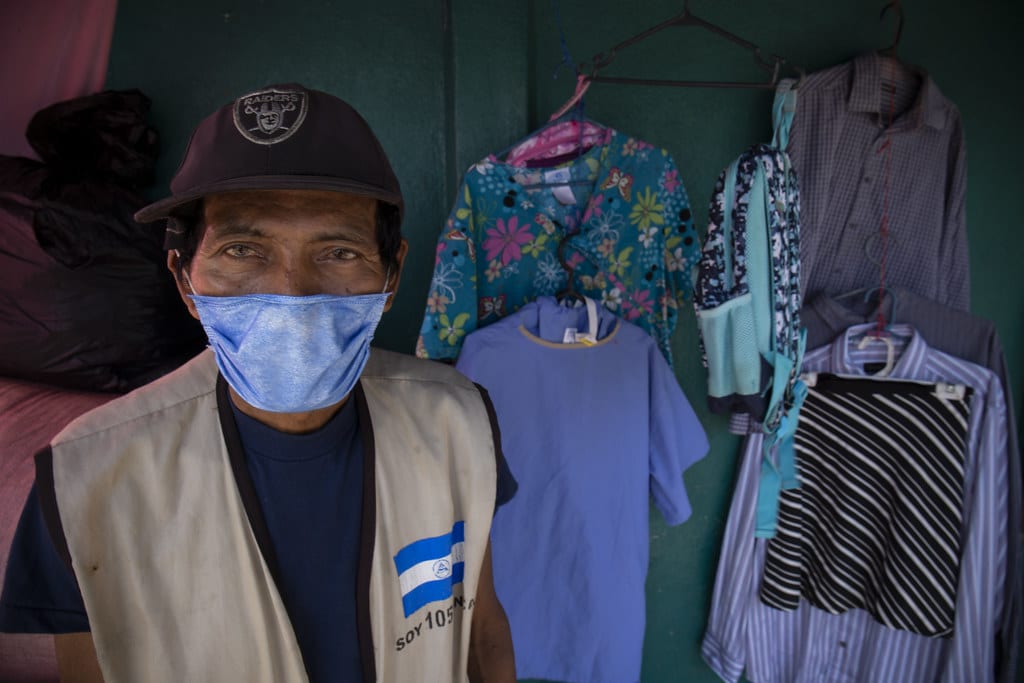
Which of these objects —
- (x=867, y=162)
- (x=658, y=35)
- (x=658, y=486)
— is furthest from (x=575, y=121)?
(x=658, y=486)

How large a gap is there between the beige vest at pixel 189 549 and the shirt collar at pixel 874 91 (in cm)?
189

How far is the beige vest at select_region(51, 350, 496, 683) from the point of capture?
92cm

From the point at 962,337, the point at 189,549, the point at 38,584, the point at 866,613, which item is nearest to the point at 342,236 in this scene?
the point at 189,549

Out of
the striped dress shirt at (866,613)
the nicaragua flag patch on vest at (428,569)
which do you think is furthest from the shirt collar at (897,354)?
the nicaragua flag patch on vest at (428,569)

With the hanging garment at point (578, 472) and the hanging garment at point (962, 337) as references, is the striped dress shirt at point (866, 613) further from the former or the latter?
the hanging garment at point (578, 472)

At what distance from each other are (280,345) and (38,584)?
52 centimetres

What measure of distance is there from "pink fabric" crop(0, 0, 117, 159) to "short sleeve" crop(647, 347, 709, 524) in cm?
204

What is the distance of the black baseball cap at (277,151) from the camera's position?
0.92 meters

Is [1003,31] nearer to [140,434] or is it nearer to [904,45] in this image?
[904,45]

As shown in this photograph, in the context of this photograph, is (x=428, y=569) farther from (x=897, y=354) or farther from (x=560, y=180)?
(x=897, y=354)

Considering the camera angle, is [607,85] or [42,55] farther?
[607,85]

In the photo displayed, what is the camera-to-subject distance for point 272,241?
3.29 feet

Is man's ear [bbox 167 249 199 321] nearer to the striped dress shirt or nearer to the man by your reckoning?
the man

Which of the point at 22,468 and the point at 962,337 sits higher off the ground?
the point at 962,337
